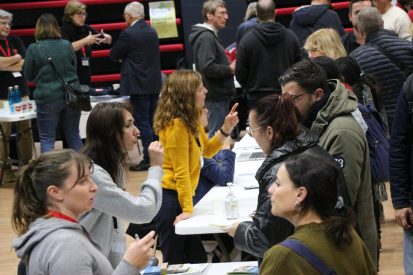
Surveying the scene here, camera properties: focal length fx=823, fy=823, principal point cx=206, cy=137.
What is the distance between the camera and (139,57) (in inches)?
369

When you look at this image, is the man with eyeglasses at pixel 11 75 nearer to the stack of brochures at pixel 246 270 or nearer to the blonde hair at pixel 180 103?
the blonde hair at pixel 180 103

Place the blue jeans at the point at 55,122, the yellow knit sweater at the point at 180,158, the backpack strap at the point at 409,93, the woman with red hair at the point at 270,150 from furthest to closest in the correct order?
the blue jeans at the point at 55,122 → the yellow knit sweater at the point at 180,158 → the backpack strap at the point at 409,93 → the woman with red hair at the point at 270,150

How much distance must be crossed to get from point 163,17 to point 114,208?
26.3ft

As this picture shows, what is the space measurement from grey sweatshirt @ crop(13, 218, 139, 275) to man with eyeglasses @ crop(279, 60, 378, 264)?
121 cm

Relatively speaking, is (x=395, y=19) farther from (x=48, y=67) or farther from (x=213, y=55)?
(x=48, y=67)

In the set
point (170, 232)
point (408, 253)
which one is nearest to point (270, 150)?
point (408, 253)

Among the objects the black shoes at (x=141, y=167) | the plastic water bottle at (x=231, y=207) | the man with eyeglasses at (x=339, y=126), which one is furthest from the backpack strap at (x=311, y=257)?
the black shoes at (x=141, y=167)

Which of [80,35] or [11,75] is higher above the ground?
[80,35]

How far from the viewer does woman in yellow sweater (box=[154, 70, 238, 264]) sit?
453 cm

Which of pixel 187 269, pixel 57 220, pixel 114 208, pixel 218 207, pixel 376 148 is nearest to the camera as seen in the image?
pixel 57 220

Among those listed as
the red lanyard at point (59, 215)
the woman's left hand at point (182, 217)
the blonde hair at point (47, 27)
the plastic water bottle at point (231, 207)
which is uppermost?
the red lanyard at point (59, 215)

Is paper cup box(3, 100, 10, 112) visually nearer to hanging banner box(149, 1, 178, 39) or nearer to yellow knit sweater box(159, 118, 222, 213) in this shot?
hanging banner box(149, 1, 178, 39)

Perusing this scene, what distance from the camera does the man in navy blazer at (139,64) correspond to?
928 centimetres

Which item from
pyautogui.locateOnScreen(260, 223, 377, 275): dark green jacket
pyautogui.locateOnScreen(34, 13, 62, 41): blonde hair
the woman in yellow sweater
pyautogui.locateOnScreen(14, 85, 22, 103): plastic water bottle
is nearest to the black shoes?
pyautogui.locateOnScreen(14, 85, 22, 103): plastic water bottle
